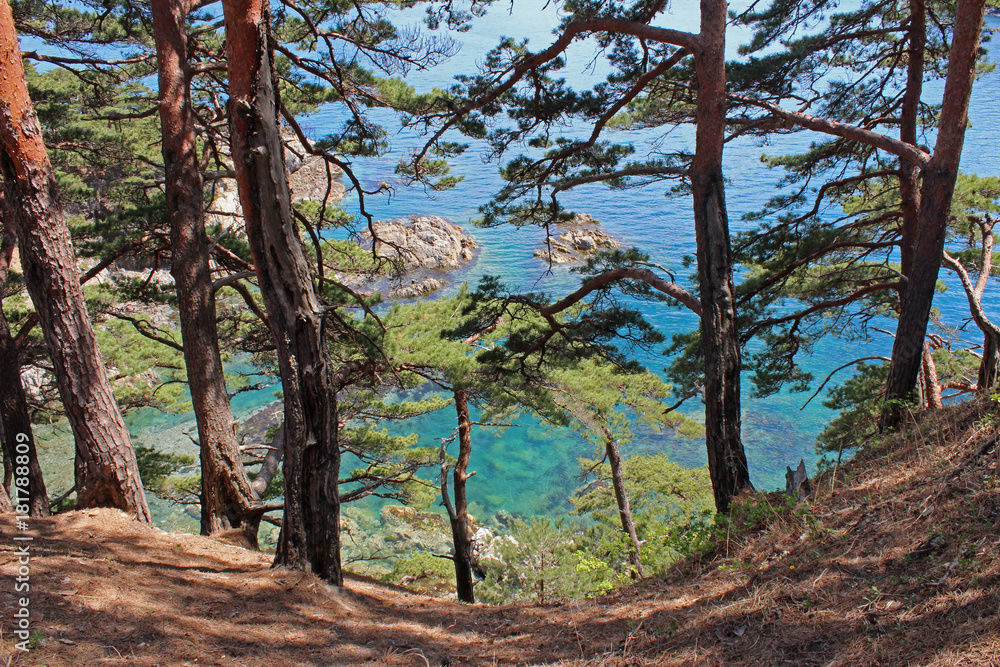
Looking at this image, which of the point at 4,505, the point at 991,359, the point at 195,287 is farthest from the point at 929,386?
the point at 4,505

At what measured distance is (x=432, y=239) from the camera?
69.6 feet

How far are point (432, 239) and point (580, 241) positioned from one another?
5239 millimetres

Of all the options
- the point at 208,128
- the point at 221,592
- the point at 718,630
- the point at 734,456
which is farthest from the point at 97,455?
the point at 734,456

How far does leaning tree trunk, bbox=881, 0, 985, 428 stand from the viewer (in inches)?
196

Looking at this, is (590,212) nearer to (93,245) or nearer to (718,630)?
(93,245)

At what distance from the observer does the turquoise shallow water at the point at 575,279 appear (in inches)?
535

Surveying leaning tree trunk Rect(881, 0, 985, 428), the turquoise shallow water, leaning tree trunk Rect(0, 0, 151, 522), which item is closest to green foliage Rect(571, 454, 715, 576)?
the turquoise shallow water

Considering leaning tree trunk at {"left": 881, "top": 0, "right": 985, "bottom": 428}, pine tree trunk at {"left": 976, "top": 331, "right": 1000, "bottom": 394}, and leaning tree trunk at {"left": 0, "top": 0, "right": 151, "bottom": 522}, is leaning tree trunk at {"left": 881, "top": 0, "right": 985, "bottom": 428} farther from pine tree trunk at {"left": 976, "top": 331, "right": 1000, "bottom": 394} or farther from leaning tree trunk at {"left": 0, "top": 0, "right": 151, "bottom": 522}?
leaning tree trunk at {"left": 0, "top": 0, "right": 151, "bottom": 522}

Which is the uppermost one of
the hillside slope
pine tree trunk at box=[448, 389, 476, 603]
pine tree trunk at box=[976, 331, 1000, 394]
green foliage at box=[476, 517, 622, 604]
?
pine tree trunk at box=[976, 331, 1000, 394]

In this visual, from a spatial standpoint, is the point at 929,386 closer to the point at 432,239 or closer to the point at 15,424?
the point at 15,424

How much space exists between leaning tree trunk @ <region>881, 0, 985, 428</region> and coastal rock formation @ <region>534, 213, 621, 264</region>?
13.7 metres

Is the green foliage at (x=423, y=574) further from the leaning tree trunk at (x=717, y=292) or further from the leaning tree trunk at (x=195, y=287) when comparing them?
the leaning tree trunk at (x=717, y=292)

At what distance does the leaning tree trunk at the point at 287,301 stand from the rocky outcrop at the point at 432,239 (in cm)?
1690

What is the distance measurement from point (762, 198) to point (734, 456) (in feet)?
58.2
